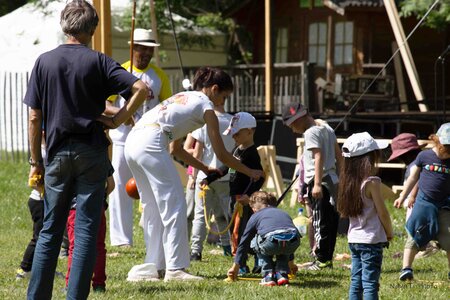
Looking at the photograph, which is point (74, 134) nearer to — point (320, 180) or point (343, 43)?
point (320, 180)

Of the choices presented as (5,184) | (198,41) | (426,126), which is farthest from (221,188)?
(198,41)

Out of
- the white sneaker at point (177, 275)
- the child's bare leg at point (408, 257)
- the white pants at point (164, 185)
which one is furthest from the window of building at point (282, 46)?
the white sneaker at point (177, 275)

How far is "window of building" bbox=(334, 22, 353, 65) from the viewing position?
905 inches

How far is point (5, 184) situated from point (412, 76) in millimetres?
6475

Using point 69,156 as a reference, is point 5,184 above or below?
below

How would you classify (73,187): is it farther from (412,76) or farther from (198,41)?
(198,41)

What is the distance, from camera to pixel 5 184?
16141 mm

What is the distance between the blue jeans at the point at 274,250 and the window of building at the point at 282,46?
17.2 metres

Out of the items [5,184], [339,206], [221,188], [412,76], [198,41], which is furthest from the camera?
[198,41]

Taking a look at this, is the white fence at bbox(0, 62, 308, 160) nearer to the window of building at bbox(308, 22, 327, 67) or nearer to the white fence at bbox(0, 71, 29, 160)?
the white fence at bbox(0, 71, 29, 160)

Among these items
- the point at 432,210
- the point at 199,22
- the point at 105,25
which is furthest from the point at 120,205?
the point at 199,22

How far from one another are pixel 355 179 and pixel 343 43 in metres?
16.8

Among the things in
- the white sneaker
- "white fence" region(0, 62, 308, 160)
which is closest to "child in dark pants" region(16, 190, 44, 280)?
the white sneaker

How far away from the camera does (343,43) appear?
23.2 meters
